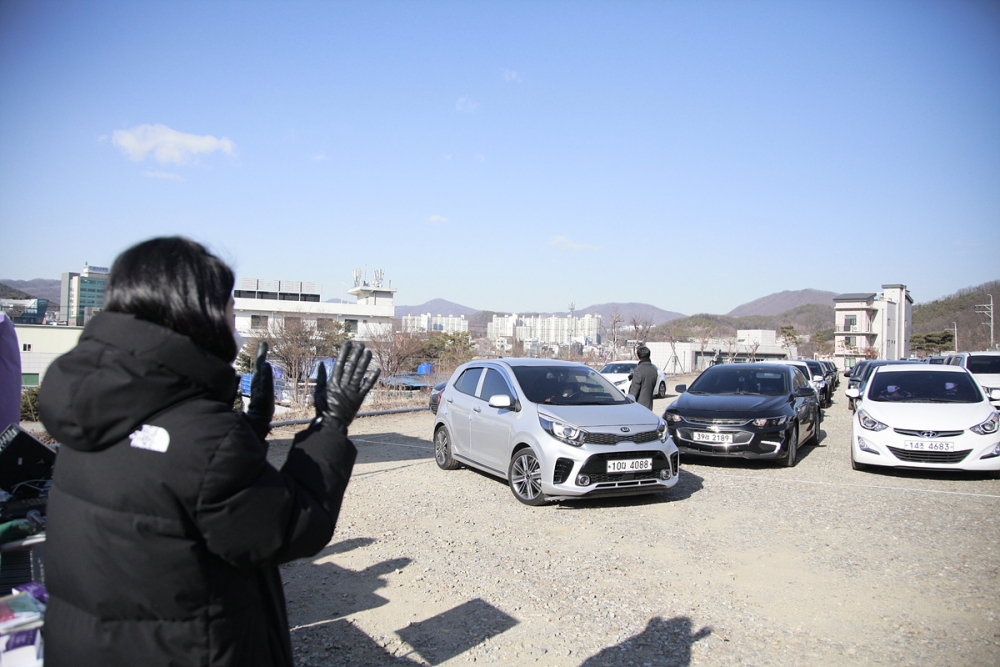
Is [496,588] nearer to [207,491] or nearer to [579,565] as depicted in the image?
[579,565]

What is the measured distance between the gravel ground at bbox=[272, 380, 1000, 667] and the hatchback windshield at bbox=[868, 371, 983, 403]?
6.41ft

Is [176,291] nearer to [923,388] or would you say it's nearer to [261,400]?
[261,400]

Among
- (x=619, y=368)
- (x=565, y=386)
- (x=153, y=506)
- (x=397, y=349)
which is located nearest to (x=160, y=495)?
(x=153, y=506)

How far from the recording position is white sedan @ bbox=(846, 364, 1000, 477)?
9.42 m

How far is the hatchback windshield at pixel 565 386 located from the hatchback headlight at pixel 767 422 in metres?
2.61

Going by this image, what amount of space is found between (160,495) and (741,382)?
1166 cm

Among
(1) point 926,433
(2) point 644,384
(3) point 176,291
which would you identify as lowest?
(1) point 926,433

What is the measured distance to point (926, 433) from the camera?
31.6ft

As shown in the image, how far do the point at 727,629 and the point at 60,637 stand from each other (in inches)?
155

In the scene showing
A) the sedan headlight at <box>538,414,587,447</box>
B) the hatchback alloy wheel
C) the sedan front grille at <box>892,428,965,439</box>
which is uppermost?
the sedan headlight at <box>538,414,587,447</box>

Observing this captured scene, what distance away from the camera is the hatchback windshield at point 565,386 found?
8461 millimetres

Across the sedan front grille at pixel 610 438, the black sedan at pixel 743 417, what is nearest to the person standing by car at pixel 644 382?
the black sedan at pixel 743 417

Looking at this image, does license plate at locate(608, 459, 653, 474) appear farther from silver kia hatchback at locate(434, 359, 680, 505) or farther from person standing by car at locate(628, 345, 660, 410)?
person standing by car at locate(628, 345, 660, 410)

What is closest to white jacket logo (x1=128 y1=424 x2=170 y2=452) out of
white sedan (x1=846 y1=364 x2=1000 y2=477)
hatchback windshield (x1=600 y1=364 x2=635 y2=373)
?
white sedan (x1=846 y1=364 x2=1000 y2=477)
